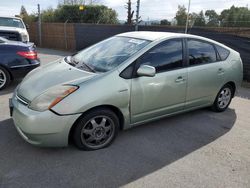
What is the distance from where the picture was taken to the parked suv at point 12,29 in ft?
33.7

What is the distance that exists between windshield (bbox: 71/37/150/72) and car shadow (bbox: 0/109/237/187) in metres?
1.10

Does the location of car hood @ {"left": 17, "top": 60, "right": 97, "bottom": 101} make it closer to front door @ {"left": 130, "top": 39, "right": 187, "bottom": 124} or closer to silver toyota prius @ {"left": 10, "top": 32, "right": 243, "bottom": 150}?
silver toyota prius @ {"left": 10, "top": 32, "right": 243, "bottom": 150}

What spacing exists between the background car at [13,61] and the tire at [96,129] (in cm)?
338

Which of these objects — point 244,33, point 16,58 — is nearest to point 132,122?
point 16,58

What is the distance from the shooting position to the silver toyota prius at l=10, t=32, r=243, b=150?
9.16ft

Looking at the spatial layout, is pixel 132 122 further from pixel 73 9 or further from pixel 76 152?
pixel 73 9

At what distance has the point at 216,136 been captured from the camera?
3748 mm

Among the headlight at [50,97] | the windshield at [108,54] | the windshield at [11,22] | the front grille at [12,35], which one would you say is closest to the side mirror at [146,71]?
the windshield at [108,54]

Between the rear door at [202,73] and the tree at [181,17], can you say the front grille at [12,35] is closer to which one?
the rear door at [202,73]

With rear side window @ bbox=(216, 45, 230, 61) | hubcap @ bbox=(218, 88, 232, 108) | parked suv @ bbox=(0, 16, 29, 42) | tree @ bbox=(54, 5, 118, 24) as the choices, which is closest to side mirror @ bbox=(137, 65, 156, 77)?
rear side window @ bbox=(216, 45, 230, 61)

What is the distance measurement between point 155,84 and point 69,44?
12652mm

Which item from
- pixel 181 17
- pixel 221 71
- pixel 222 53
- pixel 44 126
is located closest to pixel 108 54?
pixel 44 126

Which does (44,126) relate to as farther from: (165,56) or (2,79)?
(2,79)

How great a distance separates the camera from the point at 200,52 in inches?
160
